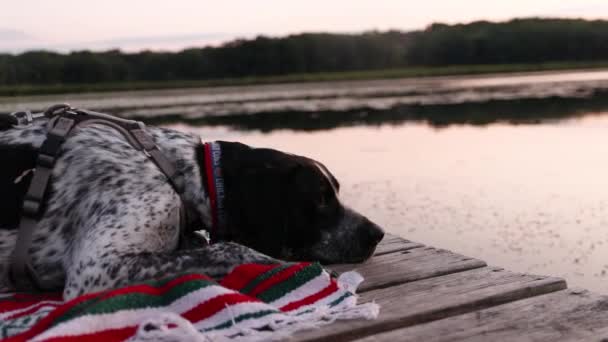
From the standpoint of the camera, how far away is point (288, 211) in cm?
347

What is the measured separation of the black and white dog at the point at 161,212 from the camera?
3.12m

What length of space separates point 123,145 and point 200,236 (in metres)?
0.51

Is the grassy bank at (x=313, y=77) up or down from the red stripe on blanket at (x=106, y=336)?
down

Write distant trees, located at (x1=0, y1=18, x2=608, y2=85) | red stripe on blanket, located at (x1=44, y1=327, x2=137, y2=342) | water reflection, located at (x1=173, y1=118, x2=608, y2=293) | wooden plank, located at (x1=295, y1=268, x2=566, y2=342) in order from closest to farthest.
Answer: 1. red stripe on blanket, located at (x1=44, y1=327, x2=137, y2=342)
2. wooden plank, located at (x1=295, y1=268, x2=566, y2=342)
3. water reflection, located at (x1=173, y1=118, x2=608, y2=293)
4. distant trees, located at (x1=0, y1=18, x2=608, y2=85)

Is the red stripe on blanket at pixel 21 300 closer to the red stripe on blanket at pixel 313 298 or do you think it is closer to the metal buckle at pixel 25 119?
the metal buckle at pixel 25 119

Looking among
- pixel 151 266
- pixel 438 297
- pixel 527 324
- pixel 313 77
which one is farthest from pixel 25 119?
pixel 313 77

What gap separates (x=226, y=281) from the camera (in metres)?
2.99

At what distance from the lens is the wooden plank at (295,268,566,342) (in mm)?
2637

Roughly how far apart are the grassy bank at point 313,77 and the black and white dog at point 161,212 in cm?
2940

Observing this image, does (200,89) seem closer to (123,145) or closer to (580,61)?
(580,61)

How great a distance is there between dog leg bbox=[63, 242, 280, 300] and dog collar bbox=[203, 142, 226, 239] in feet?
0.90

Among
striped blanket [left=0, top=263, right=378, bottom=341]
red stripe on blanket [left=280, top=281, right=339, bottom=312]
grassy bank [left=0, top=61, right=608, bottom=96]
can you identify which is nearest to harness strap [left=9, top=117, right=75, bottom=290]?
striped blanket [left=0, top=263, right=378, bottom=341]

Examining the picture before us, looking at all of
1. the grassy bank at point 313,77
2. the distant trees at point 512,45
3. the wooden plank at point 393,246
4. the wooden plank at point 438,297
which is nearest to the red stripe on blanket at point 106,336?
the wooden plank at point 438,297

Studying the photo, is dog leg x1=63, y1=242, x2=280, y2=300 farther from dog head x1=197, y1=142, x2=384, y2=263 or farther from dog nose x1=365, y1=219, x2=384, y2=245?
dog nose x1=365, y1=219, x2=384, y2=245
